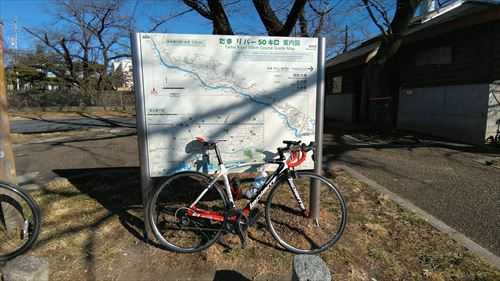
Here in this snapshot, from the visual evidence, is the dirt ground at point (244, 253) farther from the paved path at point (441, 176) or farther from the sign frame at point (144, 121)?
the paved path at point (441, 176)

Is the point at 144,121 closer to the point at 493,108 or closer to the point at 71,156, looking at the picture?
the point at 71,156

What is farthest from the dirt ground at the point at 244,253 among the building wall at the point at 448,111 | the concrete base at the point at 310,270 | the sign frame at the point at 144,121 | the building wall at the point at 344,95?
the building wall at the point at 344,95

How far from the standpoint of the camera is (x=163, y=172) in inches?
108

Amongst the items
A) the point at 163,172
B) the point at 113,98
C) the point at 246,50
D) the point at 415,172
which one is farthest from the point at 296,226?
the point at 113,98

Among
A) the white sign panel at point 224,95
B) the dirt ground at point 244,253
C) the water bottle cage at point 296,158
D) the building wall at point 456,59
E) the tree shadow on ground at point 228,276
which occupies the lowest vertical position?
the tree shadow on ground at point 228,276

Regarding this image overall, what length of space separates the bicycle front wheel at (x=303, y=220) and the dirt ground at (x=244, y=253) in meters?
0.12

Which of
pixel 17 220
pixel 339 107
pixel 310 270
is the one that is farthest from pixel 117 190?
pixel 339 107

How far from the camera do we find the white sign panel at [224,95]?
262 cm

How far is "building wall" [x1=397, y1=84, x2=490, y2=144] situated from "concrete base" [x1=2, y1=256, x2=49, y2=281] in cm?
972

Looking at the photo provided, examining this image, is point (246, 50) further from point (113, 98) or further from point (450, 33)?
point (113, 98)

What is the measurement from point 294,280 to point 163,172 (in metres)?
1.59

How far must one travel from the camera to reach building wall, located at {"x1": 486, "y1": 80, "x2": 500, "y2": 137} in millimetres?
7582

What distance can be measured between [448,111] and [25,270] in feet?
34.8

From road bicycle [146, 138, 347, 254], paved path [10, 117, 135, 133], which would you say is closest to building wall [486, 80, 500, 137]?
road bicycle [146, 138, 347, 254]
